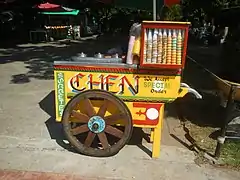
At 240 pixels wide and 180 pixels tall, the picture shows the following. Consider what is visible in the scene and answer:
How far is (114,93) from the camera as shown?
14.4ft

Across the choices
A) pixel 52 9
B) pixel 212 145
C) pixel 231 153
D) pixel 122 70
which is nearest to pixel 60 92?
pixel 122 70

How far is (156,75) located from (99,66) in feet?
2.41

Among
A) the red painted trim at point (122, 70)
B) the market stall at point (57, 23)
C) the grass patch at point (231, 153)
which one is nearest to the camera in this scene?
the red painted trim at point (122, 70)

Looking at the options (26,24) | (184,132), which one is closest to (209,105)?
(184,132)

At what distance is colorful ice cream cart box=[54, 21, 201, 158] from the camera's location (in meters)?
4.27

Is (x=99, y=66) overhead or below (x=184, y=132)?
overhead

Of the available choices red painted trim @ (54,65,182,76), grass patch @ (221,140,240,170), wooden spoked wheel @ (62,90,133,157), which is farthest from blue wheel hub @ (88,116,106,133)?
grass patch @ (221,140,240,170)

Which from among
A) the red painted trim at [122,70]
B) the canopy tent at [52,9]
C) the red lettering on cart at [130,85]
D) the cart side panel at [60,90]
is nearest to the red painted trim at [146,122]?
the red lettering on cart at [130,85]

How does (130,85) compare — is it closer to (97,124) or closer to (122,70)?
(122,70)

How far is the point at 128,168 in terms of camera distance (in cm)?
432

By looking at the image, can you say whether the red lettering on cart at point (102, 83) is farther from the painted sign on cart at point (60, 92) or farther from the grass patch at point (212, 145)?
the grass patch at point (212, 145)

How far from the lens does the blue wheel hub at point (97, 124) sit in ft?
14.5

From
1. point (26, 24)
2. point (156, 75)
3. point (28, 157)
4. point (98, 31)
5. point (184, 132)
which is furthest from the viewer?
point (98, 31)

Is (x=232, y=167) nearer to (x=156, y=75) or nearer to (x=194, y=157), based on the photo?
(x=194, y=157)
